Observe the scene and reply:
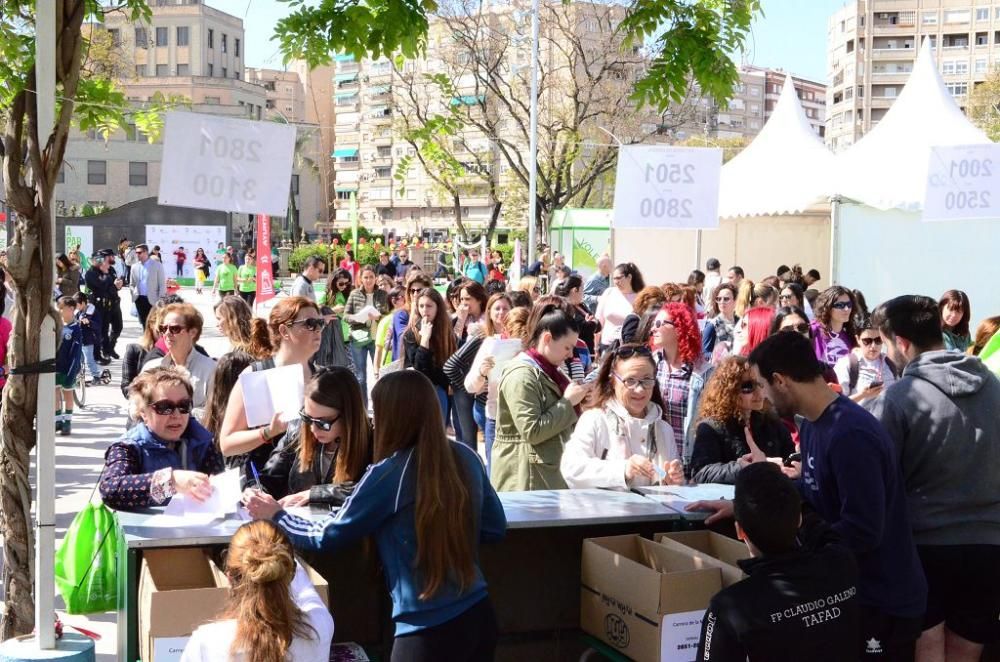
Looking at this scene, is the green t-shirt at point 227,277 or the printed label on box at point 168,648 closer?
the printed label on box at point 168,648

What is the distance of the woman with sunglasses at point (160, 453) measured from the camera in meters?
4.48

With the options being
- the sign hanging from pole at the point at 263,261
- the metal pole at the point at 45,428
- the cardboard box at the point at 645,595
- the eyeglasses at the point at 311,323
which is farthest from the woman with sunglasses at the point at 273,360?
the sign hanging from pole at the point at 263,261

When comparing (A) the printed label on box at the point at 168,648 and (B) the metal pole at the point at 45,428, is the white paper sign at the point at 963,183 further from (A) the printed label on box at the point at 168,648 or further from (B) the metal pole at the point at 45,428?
(A) the printed label on box at the point at 168,648

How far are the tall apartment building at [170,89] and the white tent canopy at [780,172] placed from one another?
65144mm

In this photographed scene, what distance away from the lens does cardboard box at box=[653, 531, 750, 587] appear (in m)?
4.69

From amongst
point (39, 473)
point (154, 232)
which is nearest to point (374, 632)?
point (39, 473)

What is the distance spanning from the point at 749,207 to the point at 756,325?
1154 centimetres

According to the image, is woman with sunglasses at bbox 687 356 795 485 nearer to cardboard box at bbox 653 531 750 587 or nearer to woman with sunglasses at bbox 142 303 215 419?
cardboard box at bbox 653 531 750 587

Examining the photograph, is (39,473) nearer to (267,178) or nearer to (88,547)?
(88,547)

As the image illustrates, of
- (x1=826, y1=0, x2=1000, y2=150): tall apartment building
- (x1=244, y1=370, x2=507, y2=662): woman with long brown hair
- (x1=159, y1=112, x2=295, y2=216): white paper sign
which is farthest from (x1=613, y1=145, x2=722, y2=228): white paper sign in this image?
(x1=826, y1=0, x2=1000, y2=150): tall apartment building

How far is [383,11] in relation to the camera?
5.67 m

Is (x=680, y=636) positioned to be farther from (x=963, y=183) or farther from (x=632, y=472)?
(x=963, y=183)

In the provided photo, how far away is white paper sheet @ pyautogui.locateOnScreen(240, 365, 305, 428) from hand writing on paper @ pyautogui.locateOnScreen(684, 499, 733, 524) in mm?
1879

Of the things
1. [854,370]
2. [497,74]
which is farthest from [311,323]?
[497,74]
